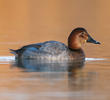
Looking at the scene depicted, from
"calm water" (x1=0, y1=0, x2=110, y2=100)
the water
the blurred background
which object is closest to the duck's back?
"calm water" (x1=0, y1=0, x2=110, y2=100)

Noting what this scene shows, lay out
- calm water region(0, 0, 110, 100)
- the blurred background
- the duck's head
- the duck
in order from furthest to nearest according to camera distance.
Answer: the blurred background < the duck's head < the duck < calm water region(0, 0, 110, 100)

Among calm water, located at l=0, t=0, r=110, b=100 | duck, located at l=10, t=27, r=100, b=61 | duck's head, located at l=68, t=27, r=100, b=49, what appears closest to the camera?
calm water, located at l=0, t=0, r=110, b=100

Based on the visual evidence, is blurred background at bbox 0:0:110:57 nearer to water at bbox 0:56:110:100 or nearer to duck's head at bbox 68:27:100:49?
duck's head at bbox 68:27:100:49

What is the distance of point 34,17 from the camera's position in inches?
1057

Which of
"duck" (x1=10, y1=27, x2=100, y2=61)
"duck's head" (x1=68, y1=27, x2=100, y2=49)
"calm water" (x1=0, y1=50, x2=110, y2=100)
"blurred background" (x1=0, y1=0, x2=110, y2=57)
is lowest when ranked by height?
"calm water" (x1=0, y1=50, x2=110, y2=100)

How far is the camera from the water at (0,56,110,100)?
7992mm

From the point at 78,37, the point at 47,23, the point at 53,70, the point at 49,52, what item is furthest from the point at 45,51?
the point at 47,23

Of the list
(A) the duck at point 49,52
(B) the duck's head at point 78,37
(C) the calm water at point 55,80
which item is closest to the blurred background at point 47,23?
(B) the duck's head at point 78,37

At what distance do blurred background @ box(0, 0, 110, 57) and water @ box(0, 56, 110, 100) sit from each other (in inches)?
80.7

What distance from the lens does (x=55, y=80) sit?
9.45 m

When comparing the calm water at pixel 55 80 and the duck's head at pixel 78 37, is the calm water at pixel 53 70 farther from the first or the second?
the duck's head at pixel 78 37

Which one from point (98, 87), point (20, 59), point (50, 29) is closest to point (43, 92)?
point (98, 87)

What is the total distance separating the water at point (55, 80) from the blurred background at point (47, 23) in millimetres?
2049

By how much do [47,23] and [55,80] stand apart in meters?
14.5
